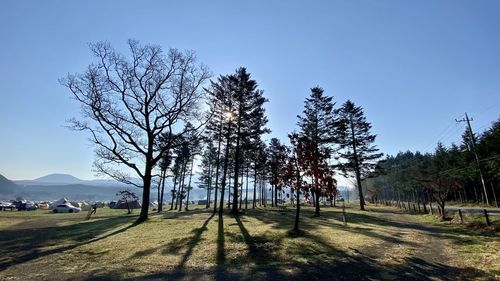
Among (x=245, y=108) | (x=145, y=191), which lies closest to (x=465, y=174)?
(x=245, y=108)

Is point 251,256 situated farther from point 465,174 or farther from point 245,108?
point 465,174

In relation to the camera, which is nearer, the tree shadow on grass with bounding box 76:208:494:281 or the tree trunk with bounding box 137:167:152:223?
the tree shadow on grass with bounding box 76:208:494:281

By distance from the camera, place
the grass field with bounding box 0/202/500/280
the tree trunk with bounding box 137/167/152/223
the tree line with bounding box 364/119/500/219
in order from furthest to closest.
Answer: the tree line with bounding box 364/119/500/219 → the tree trunk with bounding box 137/167/152/223 → the grass field with bounding box 0/202/500/280

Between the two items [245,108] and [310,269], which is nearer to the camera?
[310,269]

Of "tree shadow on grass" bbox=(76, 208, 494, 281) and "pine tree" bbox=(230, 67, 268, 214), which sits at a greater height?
"pine tree" bbox=(230, 67, 268, 214)

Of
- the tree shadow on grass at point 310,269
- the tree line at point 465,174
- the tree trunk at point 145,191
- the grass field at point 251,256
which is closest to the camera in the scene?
the tree shadow on grass at point 310,269

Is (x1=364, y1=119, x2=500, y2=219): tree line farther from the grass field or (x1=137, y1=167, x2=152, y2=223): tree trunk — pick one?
(x1=137, y1=167, x2=152, y2=223): tree trunk

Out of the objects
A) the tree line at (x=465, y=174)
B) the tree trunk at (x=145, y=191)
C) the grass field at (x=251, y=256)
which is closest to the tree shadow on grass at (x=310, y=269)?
the grass field at (x=251, y=256)

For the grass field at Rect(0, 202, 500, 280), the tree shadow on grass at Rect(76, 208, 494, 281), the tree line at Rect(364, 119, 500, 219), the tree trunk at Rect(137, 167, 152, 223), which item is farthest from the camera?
the tree line at Rect(364, 119, 500, 219)

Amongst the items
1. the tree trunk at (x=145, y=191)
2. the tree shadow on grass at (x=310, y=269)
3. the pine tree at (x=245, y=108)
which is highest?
the pine tree at (x=245, y=108)

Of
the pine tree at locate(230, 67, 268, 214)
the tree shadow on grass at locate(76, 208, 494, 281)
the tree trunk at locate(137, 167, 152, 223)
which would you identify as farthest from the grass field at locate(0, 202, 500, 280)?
the pine tree at locate(230, 67, 268, 214)

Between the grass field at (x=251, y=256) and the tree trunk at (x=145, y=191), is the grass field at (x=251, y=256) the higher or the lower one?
the lower one

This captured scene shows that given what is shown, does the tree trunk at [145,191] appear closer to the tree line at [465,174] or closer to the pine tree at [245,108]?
the pine tree at [245,108]

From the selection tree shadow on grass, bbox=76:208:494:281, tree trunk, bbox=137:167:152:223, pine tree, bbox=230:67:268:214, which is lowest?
tree shadow on grass, bbox=76:208:494:281
